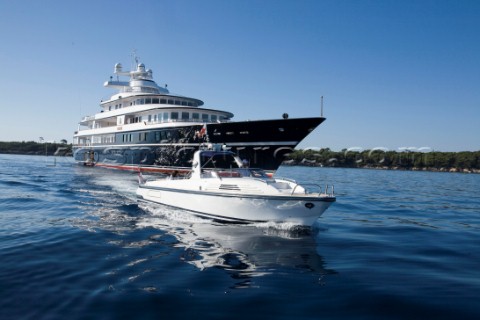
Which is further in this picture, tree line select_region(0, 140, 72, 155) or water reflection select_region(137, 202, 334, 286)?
tree line select_region(0, 140, 72, 155)

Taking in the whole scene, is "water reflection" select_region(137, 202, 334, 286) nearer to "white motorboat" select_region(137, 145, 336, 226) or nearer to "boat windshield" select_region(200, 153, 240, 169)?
"white motorboat" select_region(137, 145, 336, 226)

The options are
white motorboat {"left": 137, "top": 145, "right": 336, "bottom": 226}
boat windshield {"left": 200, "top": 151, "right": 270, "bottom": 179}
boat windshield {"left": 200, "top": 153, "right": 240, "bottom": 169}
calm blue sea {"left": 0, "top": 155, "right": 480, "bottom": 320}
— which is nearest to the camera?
calm blue sea {"left": 0, "top": 155, "right": 480, "bottom": 320}

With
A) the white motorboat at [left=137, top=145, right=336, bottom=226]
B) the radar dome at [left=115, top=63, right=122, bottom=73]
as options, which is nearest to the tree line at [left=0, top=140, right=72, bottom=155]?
the radar dome at [left=115, top=63, right=122, bottom=73]

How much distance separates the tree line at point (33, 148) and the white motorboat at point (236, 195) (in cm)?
12621

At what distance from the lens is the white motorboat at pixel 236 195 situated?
1043 cm

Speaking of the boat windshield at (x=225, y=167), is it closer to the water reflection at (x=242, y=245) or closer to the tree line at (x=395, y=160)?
the water reflection at (x=242, y=245)

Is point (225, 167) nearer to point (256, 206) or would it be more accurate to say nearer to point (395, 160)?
point (256, 206)

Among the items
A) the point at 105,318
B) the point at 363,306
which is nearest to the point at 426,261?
the point at 363,306

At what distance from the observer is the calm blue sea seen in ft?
17.1

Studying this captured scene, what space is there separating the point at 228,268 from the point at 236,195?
4.07 m

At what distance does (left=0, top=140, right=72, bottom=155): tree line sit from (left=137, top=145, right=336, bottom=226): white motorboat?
4969 inches

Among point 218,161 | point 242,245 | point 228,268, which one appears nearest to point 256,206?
point 242,245

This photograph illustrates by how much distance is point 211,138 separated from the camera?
25.7 metres

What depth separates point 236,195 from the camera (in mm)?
11047
